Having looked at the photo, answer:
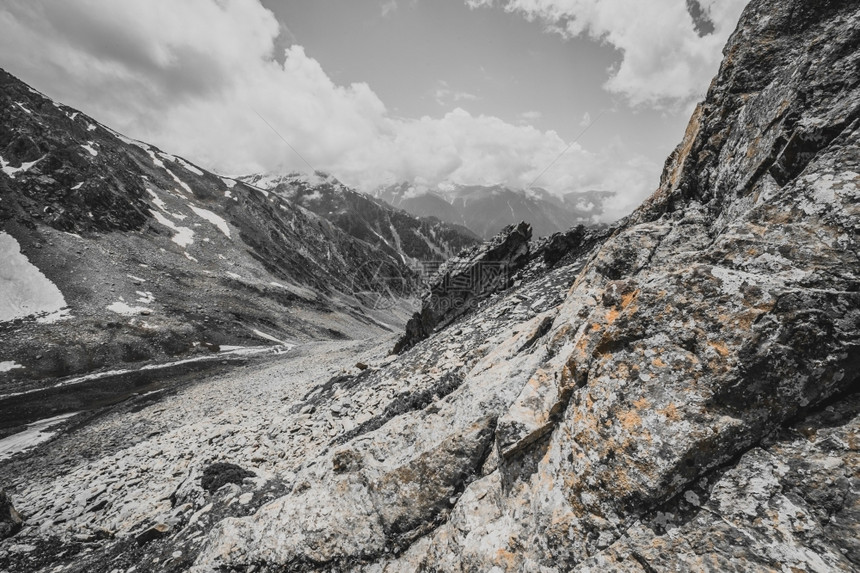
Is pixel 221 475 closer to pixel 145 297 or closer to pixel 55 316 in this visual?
pixel 55 316

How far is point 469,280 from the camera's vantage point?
104ft

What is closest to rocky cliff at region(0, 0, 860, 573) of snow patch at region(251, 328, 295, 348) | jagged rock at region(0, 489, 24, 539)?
jagged rock at region(0, 489, 24, 539)

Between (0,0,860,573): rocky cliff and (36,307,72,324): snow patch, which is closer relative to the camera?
(0,0,860,573): rocky cliff

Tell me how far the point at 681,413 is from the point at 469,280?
26.9 meters

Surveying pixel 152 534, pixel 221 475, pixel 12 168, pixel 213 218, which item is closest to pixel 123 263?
pixel 12 168

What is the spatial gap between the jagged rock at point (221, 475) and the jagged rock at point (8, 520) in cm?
924

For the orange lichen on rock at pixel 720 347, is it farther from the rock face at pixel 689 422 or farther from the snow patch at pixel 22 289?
the snow patch at pixel 22 289

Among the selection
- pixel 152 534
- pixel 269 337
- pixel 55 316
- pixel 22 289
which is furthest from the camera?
pixel 269 337

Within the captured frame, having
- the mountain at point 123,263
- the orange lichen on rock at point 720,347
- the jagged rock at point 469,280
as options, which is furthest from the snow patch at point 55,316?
the orange lichen on rock at point 720,347

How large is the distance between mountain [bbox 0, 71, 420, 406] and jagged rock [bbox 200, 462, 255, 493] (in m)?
47.7

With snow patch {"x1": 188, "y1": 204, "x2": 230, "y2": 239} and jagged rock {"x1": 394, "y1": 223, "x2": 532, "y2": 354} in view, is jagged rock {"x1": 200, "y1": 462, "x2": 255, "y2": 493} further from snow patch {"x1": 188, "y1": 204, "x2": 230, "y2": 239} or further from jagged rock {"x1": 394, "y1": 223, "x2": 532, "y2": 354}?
snow patch {"x1": 188, "y1": 204, "x2": 230, "y2": 239}

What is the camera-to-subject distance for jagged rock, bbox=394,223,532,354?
30281 mm

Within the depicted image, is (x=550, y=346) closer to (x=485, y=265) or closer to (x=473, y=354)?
(x=473, y=354)

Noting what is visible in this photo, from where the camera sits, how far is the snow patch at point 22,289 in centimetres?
5722
